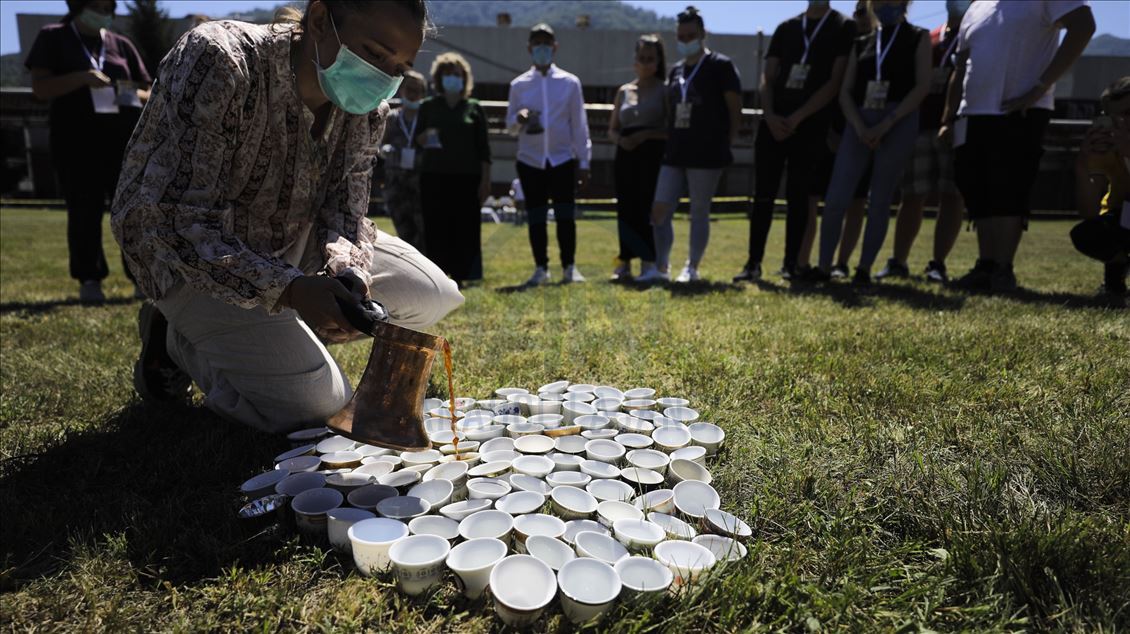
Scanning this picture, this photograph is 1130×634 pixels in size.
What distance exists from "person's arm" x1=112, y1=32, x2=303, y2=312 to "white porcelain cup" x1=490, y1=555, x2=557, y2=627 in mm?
925

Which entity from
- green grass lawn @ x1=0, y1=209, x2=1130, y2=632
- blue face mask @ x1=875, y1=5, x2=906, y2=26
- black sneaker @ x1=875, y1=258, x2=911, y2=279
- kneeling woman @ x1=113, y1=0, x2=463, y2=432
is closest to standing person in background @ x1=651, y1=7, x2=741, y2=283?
blue face mask @ x1=875, y1=5, x2=906, y2=26

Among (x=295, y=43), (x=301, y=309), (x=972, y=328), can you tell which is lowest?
(x=972, y=328)

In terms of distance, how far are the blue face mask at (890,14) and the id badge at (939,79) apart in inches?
26.1

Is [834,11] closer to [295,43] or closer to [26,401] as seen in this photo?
[295,43]

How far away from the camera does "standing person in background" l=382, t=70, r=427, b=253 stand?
569 centimetres

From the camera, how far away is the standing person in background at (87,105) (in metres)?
3.95

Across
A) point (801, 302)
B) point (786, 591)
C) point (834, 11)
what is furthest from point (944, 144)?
point (786, 591)

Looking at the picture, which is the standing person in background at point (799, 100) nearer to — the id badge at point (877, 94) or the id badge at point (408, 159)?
the id badge at point (877, 94)

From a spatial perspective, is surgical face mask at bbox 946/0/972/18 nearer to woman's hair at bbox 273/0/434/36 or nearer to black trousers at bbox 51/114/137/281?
woman's hair at bbox 273/0/434/36

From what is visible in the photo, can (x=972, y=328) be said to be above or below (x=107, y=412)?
above

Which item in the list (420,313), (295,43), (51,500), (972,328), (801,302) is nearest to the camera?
(51,500)

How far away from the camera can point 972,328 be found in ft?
10.0

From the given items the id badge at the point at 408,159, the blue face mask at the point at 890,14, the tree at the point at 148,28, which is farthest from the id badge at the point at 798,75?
the tree at the point at 148,28

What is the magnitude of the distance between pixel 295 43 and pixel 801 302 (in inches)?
123
